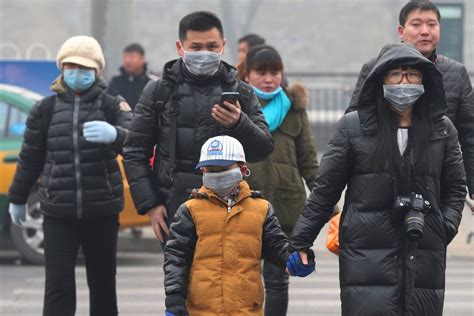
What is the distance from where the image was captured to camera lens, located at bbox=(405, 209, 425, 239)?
19.1ft

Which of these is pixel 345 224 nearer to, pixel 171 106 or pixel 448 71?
pixel 171 106

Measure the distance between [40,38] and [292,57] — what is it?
30.8ft

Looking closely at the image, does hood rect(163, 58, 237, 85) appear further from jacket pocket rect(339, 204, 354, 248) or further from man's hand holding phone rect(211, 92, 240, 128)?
jacket pocket rect(339, 204, 354, 248)

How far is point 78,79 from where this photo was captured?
798 cm

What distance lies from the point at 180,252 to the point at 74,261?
1881mm

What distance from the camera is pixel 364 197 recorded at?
5992mm

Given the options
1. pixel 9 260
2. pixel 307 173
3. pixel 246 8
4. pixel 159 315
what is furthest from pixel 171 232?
pixel 246 8

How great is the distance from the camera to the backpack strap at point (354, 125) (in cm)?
606

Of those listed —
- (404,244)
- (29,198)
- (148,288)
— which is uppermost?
(404,244)

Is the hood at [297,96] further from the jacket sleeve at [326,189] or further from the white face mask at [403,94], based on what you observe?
the white face mask at [403,94]

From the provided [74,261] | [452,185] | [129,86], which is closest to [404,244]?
[452,185]

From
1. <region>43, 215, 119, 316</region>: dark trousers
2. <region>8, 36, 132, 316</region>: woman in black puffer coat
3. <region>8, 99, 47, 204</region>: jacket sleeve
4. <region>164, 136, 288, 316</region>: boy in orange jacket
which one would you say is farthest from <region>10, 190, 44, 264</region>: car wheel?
<region>164, 136, 288, 316</region>: boy in orange jacket

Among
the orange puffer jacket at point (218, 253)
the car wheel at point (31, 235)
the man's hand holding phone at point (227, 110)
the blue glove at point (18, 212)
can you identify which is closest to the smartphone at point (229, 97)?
the man's hand holding phone at point (227, 110)

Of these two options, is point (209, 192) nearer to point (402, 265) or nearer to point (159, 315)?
point (402, 265)
